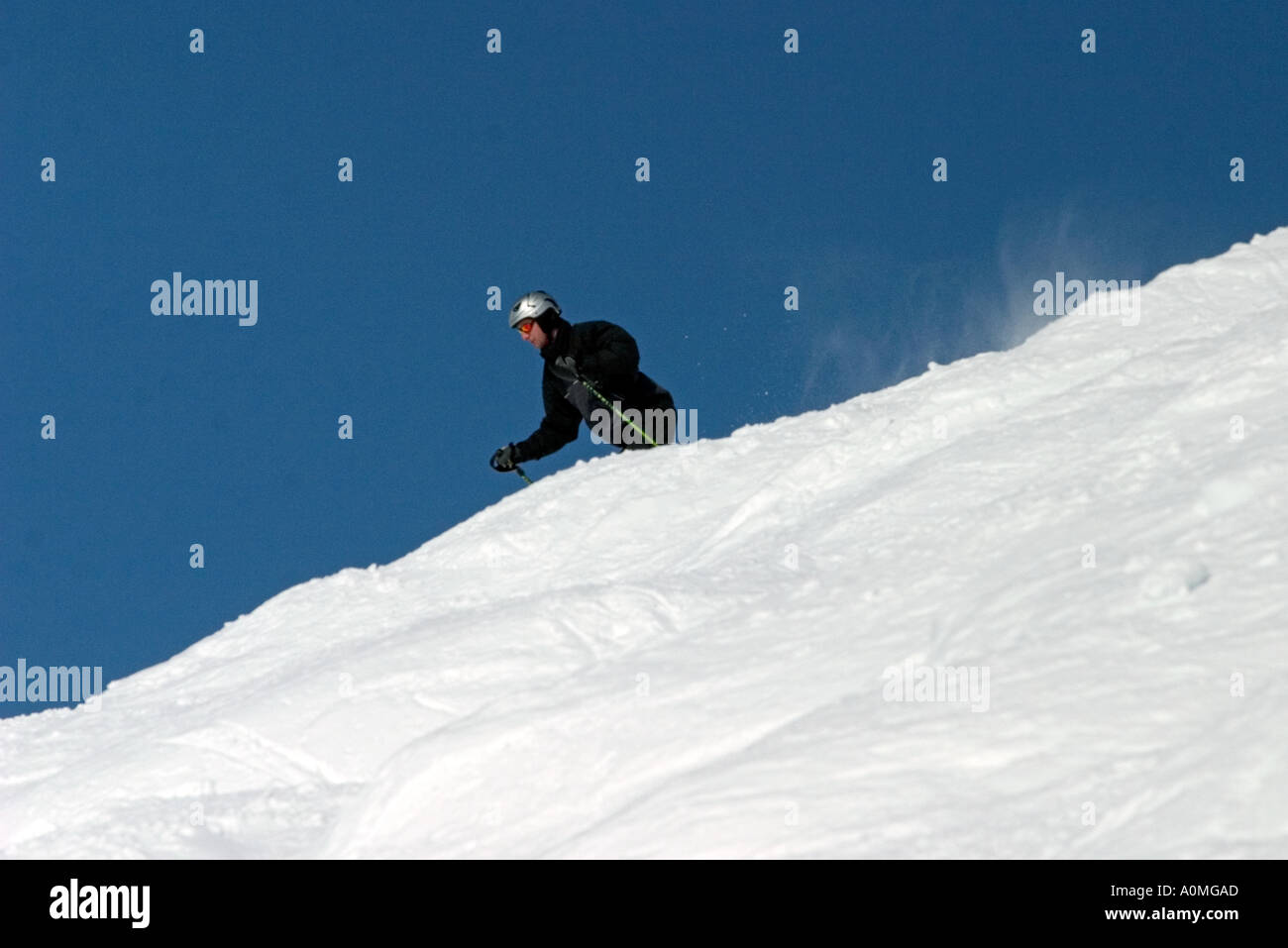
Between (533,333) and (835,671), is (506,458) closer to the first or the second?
(533,333)

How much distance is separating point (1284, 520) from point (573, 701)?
2.67 meters

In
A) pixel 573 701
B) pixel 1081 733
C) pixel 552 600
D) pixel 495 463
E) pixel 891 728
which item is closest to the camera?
pixel 1081 733

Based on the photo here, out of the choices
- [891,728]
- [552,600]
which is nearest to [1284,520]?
[891,728]

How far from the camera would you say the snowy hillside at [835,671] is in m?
3.95

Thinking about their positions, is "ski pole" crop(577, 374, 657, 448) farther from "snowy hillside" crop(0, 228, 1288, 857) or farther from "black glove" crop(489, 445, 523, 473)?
"snowy hillside" crop(0, 228, 1288, 857)

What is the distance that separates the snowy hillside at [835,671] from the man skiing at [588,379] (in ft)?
12.1

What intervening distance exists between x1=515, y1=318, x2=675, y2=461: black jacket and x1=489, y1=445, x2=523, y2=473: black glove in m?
0.04

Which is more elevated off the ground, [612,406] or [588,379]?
[588,379]

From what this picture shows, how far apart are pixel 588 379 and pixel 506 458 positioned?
1132 mm

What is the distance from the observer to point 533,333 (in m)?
12.2

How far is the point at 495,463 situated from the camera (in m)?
12.7

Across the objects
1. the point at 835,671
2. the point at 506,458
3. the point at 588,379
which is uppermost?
the point at 588,379

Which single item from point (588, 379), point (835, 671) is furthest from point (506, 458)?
point (835, 671)
